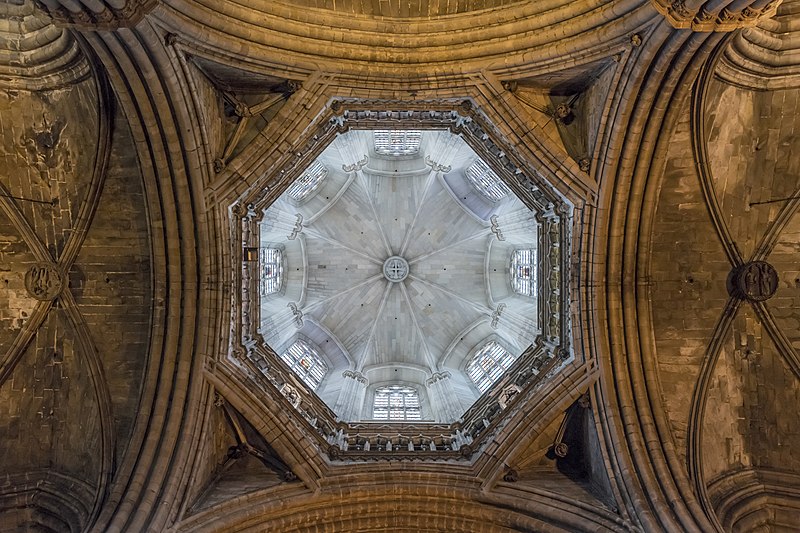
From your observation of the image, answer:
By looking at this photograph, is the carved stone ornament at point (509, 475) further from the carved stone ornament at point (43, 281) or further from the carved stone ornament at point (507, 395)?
the carved stone ornament at point (43, 281)

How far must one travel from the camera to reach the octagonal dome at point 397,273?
766 inches

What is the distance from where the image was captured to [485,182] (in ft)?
67.5

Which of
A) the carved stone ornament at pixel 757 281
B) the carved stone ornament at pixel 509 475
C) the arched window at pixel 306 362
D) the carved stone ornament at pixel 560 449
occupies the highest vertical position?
the arched window at pixel 306 362

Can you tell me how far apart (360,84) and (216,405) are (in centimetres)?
832

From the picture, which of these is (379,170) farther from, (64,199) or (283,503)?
(283,503)

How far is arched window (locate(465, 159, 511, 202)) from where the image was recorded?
1947cm

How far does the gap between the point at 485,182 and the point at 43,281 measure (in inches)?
602

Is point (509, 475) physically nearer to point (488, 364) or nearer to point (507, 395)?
point (507, 395)

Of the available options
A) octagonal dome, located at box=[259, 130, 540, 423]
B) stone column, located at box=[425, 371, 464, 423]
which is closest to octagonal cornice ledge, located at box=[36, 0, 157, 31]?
octagonal dome, located at box=[259, 130, 540, 423]

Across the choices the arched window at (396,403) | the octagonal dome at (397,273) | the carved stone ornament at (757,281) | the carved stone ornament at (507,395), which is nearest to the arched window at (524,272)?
the octagonal dome at (397,273)

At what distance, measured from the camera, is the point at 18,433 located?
1252cm

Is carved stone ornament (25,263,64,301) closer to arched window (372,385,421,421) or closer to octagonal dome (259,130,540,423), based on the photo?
octagonal dome (259,130,540,423)

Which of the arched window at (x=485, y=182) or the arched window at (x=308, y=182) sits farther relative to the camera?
the arched window at (x=308, y=182)

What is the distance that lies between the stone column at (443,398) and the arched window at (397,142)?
9.62 meters
